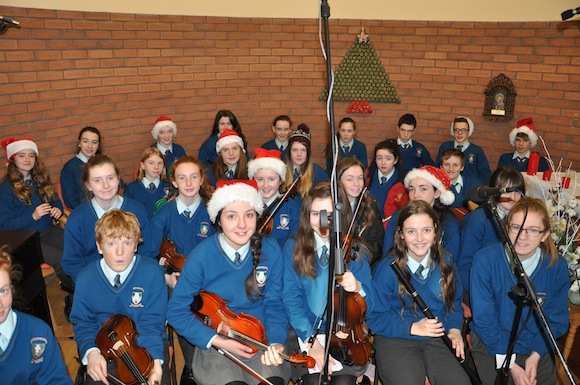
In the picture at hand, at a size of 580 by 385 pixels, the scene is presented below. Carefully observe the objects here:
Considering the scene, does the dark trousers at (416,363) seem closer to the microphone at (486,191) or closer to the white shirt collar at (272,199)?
the microphone at (486,191)

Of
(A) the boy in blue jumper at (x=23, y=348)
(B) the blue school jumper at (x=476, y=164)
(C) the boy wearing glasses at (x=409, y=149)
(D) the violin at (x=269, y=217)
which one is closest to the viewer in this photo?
(A) the boy in blue jumper at (x=23, y=348)

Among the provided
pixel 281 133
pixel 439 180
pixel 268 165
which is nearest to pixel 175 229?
pixel 268 165

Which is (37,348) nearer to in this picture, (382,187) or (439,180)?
(439,180)

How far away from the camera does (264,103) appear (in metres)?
6.56

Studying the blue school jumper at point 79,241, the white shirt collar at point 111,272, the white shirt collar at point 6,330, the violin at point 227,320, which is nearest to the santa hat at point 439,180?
the violin at point 227,320

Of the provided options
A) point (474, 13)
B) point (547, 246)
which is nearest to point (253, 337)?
point (547, 246)

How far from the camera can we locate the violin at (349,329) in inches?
91.0

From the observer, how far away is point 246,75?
638cm

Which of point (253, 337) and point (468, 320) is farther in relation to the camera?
point (468, 320)

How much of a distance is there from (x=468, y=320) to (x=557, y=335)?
487 millimetres

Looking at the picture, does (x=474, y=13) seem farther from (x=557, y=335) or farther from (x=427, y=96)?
(x=557, y=335)

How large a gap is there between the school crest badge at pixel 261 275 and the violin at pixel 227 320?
0.67 feet

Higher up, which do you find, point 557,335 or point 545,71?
point 545,71

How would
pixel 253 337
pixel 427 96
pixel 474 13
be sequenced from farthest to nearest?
pixel 427 96, pixel 474 13, pixel 253 337
